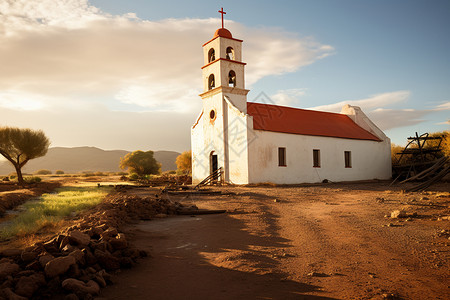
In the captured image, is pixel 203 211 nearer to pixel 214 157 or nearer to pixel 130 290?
pixel 130 290

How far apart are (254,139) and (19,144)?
902 inches

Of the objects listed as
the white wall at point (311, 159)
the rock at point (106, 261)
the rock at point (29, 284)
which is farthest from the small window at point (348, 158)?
the rock at point (29, 284)

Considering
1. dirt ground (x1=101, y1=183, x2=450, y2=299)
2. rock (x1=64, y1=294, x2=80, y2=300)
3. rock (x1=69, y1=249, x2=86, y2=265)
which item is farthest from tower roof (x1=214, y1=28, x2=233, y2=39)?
rock (x1=64, y1=294, x2=80, y2=300)

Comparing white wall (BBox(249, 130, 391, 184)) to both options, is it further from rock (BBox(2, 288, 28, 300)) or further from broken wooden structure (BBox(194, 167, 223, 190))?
rock (BBox(2, 288, 28, 300))

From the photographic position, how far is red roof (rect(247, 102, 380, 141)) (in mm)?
23956

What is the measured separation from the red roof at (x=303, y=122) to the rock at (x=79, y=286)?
18.4m

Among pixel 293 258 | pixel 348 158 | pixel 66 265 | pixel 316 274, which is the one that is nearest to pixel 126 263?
pixel 66 265

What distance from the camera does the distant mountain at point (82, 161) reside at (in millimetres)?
119275

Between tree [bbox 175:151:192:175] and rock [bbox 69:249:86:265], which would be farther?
tree [bbox 175:151:192:175]

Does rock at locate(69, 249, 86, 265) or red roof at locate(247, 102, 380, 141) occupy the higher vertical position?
red roof at locate(247, 102, 380, 141)

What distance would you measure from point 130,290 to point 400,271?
4.04 metres

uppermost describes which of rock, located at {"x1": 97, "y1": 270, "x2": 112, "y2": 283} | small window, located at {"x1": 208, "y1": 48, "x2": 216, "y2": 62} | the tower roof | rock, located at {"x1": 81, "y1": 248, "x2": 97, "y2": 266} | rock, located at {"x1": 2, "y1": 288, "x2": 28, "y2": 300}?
the tower roof

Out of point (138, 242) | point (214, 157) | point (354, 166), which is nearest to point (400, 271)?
point (138, 242)

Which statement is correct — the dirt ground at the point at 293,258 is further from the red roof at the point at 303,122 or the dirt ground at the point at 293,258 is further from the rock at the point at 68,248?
the red roof at the point at 303,122
